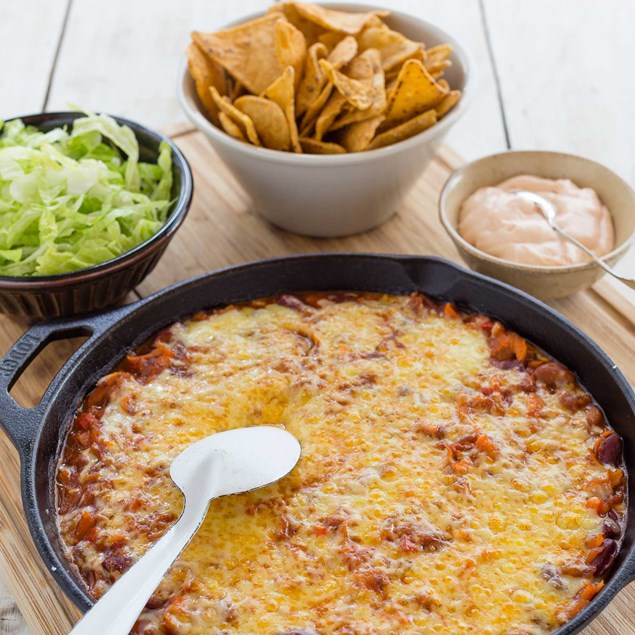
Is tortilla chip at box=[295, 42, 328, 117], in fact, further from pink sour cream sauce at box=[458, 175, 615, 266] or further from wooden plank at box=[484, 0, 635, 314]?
wooden plank at box=[484, 0, 635, 314]

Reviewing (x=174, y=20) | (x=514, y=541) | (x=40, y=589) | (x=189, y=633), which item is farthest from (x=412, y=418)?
(x=174, y=20)

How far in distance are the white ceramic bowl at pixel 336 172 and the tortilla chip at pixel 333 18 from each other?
27 cm

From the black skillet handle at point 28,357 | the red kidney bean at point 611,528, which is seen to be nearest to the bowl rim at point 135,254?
the black skillet handle at point 28,357

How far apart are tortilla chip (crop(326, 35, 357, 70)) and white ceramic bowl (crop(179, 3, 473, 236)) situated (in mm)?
348

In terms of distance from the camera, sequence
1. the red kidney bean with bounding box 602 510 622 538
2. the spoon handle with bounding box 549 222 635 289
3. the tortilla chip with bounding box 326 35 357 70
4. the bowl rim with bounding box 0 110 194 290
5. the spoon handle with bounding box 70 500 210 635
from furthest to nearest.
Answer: the tortilla chip with bounding box 326 35 357 70 → the spoon handle with bounding box 549 222 635 289 → the bowl rim with bounding box 0 110 194 290 → the red kidney bean with bounding box 602 510 622 538 → the spoon handle with bounding box 70 500 210 635

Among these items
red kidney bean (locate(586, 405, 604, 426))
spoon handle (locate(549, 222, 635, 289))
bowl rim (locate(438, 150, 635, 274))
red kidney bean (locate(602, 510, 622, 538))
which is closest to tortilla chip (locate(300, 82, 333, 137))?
Result: bowl rim (locate(438, 150, 635, 274))

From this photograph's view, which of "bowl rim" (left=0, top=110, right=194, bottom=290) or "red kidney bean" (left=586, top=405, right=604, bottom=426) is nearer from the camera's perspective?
"red kidney bean" (left=586, top=405, right=604, bottom=426)

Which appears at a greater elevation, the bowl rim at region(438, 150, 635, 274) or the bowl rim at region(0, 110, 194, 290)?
the bowl rim at region(438, 150, 635, 274)

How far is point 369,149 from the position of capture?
324cm

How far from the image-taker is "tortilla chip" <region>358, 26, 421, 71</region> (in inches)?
130

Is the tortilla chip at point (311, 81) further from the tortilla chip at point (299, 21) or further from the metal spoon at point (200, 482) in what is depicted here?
the metal spoon at point (200, 482)

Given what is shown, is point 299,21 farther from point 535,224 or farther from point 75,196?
point 535,224

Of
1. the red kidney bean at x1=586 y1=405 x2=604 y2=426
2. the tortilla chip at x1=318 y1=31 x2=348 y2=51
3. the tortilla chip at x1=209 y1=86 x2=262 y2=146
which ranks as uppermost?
the tortilla chip at x1=318 y1=31 x2=348 y2=51

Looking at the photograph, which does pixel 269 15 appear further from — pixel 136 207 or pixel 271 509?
pixel 271 509
